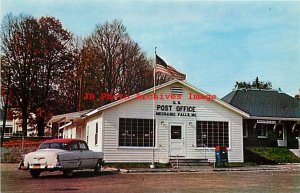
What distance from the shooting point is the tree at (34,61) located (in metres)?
43.0

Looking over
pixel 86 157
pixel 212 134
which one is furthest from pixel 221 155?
pixel 86 157

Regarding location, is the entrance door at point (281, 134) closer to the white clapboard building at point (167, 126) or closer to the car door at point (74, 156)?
the white clapboard building at point (167, 126)

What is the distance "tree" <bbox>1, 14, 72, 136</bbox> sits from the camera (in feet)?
141

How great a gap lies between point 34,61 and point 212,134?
22.7m

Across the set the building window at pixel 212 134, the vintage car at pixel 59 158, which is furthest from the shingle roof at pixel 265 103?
the vintage car at pixel 59 158

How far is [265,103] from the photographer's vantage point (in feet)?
116

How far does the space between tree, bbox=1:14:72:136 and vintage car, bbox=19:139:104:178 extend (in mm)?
25613

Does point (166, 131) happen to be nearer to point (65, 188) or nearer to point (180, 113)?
point (180, 113)

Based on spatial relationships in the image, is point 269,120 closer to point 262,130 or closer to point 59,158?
point 262,130

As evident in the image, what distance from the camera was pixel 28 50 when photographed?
4391cm

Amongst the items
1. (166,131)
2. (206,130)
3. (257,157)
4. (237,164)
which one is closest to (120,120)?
(166,131)

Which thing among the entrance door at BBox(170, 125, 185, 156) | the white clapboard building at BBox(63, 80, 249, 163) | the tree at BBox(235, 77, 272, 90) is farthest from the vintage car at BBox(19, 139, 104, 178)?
the tree at BBox(235, 77, 272, 90)

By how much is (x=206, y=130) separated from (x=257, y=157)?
15.3 ft

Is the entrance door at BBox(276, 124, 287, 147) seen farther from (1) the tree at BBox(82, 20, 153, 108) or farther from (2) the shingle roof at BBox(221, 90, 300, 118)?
(1) the tree at BBox(82, 20, 153, 108)
